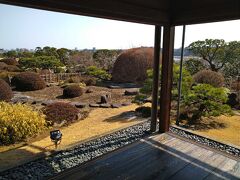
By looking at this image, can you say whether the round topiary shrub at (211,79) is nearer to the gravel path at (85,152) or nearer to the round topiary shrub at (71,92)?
the gravel path at (85,152)

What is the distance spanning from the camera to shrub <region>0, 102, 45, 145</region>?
4.06 m

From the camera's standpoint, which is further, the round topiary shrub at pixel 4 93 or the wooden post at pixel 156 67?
the round topiary shrub at pixel 4 93

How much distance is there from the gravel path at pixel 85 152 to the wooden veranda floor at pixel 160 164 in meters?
0.26

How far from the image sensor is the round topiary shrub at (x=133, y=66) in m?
12.3

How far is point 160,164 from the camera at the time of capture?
298 centimetres

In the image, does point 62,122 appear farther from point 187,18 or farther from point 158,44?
point 187,18

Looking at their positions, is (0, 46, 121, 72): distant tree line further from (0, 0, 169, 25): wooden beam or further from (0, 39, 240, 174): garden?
(0, 0, 169, 25): wooden beam

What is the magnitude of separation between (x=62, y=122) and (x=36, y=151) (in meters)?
1.77

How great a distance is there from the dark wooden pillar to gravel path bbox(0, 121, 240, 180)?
0.44m

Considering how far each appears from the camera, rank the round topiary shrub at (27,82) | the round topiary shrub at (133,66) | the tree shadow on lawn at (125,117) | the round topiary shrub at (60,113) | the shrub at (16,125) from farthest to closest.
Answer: the round topiary shrub at (133,66)
the round topiary shrub at (27,82)
the tree shadow on lawn at (125,117)
the round topiary shrub at (60,113)
the shrub at (16,125)

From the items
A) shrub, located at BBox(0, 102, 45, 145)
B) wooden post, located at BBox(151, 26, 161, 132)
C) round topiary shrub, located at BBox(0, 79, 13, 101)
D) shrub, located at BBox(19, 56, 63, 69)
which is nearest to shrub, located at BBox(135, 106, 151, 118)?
wooden post, located at BBox(151, 26, 161, 132)

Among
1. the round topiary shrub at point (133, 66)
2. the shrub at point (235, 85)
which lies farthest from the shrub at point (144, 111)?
the round topiary shrub at point (133, 66)

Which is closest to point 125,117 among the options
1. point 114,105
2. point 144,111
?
point 144,111

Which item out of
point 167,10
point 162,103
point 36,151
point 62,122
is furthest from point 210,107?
point 36,151
